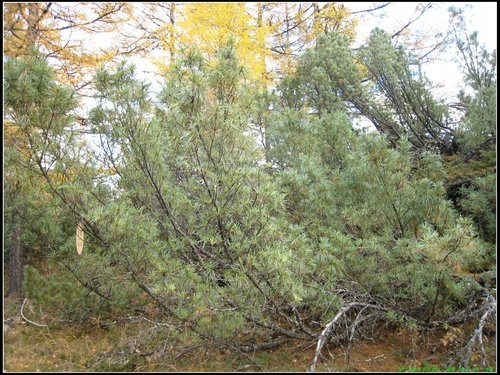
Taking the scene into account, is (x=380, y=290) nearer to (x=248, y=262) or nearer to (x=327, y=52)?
(x=248, y=262)

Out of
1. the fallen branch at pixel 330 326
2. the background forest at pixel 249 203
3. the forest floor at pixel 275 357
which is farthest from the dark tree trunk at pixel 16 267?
the fallen branch at pixel 330 326

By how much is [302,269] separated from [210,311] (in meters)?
0.77

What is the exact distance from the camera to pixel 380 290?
3.35 metres

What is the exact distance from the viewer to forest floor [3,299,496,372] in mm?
3119

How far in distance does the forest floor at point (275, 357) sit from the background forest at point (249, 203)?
0.23ft

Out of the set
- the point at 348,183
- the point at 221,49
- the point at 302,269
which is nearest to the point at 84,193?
the point at 221,49

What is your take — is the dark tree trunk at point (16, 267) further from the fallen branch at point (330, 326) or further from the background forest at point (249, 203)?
the fallen branch at point (330, 326)

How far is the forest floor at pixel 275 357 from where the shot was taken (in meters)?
3.12

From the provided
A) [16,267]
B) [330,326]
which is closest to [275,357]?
[330,326]

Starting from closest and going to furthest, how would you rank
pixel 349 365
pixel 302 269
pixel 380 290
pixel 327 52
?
pixel 302 269
pixel 349 365
pixel 380 290
pixel 327 52

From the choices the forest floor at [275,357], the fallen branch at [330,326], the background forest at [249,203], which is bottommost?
the forest floor at [275,357]

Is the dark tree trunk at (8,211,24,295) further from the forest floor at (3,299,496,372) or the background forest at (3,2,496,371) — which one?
the forest floor at (3,299,496,372)

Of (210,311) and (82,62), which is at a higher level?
(82,62)

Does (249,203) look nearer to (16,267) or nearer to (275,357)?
(275,357)
